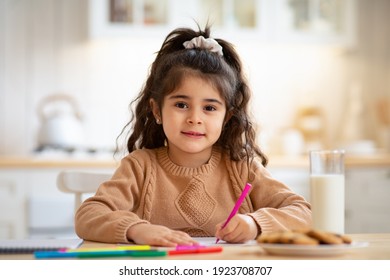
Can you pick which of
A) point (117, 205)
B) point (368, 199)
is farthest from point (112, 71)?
point (117, 205)

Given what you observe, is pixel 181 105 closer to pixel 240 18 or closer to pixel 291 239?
pixel 291 239

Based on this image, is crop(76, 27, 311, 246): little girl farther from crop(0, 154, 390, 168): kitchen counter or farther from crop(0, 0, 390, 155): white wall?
crop(0, 0, 390, 155): white wall

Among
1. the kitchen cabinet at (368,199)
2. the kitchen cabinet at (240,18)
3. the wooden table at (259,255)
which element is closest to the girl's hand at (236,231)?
the wooden table at (259,255)

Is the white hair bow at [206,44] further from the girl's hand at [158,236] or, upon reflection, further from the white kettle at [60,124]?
the white kettle at [60,124]

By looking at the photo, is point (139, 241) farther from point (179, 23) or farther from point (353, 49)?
point (353, 49)

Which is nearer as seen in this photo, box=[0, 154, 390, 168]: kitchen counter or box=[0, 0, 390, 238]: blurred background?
box=[0, 154, 390, 168]: kitchen counter

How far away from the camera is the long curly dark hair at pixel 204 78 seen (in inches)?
59.7

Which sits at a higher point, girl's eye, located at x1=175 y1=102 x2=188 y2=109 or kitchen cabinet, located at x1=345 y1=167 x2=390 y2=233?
girl's eye, located at x1=175 y1=102 x2=188 y2=109

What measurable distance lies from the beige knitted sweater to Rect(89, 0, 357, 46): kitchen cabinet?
2.00 meters

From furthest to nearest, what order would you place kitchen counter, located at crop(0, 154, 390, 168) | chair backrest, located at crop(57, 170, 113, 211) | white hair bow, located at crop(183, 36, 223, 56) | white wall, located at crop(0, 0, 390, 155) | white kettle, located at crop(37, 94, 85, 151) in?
white wall, located at crop(0, 0, 390, 155) < white kettle, located at crop(37, 94, 85, 151) < kitchen counter, located at crop(0, 154, 390, 168) < chair backrest, located at crop(57, 170, 113, 211) < white hair bow, located at crop(183, 36, 223, 56)

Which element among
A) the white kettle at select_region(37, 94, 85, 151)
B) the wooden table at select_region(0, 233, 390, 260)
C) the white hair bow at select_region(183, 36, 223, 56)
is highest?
the white hair bow at select_region(183, 36, 223, 56)

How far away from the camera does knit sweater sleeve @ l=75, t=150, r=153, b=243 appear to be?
3.98ft

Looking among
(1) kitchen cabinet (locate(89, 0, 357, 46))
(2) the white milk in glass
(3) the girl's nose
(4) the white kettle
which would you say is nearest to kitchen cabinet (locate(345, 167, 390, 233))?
(1) kitchen cabinet (locate(89, 0, 357, 46))

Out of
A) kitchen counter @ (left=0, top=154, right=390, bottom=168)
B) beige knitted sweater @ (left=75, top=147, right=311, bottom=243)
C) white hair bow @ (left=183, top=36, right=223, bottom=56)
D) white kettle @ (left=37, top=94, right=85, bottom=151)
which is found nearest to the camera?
beige knitted sweater @ (left=75, top=147, right=311, bottom=243)
